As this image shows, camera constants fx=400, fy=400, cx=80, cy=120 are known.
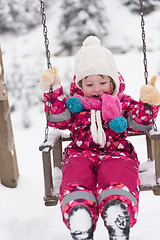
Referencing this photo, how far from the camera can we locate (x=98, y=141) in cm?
242

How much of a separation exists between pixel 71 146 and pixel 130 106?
51 centimetres

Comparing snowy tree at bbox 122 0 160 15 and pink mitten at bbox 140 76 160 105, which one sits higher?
snowy tree at bbox 122 0 160 15

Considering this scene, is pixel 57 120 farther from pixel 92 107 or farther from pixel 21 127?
pixel 21 127

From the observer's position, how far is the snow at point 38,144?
3291 millimetres

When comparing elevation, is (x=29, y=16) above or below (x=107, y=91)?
Answer: above

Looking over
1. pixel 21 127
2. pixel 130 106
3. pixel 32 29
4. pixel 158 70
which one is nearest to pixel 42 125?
pixel 21 127

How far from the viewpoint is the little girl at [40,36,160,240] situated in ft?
6.52

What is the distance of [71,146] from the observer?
2502mm

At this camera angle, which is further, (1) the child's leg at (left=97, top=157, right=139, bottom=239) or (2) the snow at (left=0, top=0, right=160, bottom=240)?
(2) the snow at (left=0, top=0, right=160, bottom=240)

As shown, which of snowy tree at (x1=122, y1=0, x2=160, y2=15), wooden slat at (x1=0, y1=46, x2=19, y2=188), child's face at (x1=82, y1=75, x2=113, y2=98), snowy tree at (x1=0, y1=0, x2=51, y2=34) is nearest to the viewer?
child's face at (x1=82, y1=75, x2=113, y2=98)

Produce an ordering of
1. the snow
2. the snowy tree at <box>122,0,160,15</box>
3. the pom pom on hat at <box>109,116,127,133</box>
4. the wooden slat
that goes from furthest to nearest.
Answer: the snowy tree at <box>122,0,160,15</box> < the wooden slat < the snow < the pom pom on hat at <box>109,116,127,133</box>

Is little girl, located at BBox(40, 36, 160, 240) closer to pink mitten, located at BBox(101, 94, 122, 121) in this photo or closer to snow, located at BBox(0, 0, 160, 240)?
pink mitten, located at BBox(101, 94, 122, 121)

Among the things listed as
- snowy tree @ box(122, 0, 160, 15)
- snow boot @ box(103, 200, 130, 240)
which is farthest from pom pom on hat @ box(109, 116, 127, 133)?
snowy tree @ box(122, 0, 160, 15)

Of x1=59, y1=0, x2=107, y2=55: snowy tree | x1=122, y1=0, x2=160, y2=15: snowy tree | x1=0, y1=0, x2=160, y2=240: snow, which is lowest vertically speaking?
x1=0, y1=0, x2=160, y2=240: snow
